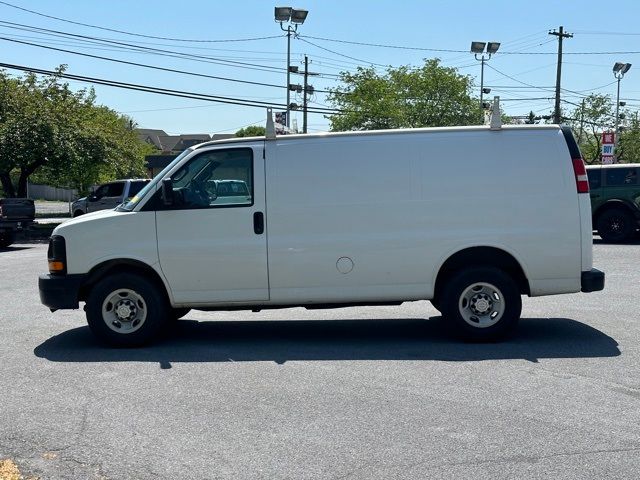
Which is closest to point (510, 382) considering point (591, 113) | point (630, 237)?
point (630, 237)

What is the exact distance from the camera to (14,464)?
16.2 ft

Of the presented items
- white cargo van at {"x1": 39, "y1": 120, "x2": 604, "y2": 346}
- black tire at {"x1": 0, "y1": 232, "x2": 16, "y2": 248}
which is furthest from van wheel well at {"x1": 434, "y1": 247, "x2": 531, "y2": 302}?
black tire at {"x1": 0, "y1": 232, "x2": 16, "y2": 248}

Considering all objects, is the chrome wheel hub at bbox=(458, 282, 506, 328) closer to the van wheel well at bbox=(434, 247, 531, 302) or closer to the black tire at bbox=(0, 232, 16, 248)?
the van wheel well at bbox=(434, 247, 531, 302)

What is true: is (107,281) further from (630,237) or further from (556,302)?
(630,237)

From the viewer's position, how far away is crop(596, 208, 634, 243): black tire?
19.1m

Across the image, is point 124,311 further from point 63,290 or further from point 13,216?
point 13,216

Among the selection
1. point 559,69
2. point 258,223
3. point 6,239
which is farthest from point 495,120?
point 559,69

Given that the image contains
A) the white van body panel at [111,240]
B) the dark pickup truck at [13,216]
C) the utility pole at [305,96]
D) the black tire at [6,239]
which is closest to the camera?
the white van body panel at [111,240]

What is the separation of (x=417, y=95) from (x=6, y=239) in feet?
120

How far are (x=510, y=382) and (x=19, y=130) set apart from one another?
24.8 meters

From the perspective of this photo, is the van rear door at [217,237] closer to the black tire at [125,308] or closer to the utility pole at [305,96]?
the black tire at [125,308]

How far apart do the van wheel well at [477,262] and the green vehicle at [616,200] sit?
38.7ft

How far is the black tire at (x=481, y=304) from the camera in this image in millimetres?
8062

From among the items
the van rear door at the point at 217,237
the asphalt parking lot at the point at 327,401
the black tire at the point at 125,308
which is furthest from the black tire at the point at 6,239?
the van rear door at the point at 217,237
